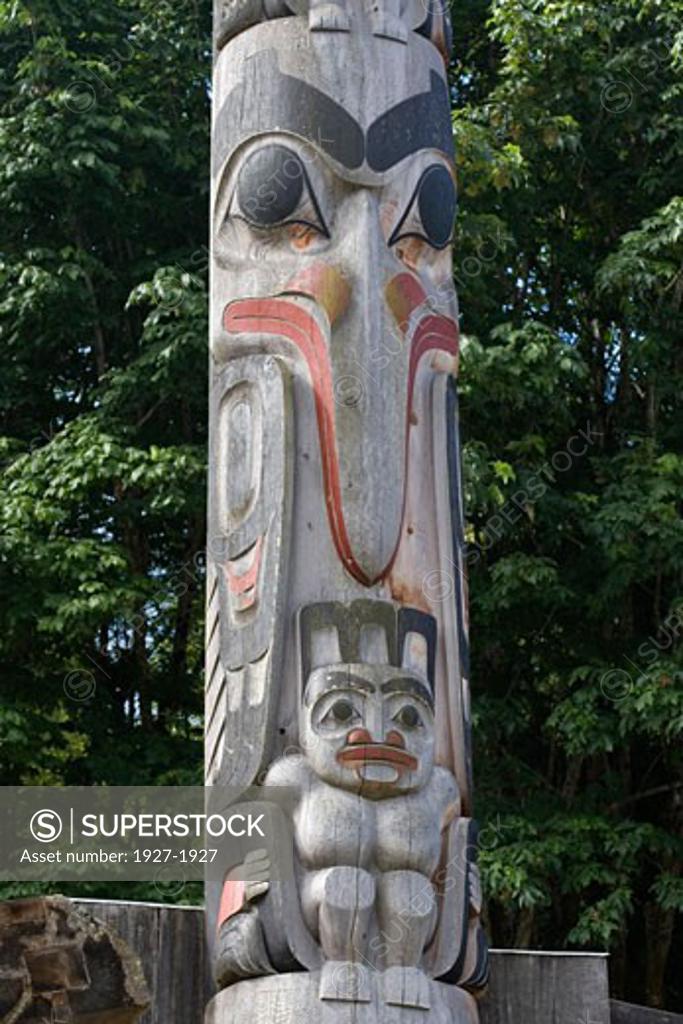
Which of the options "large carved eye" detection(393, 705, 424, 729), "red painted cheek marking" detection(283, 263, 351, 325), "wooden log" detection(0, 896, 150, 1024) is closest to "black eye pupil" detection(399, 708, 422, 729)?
"large carved eye" detection(393, 705, 424, 729)

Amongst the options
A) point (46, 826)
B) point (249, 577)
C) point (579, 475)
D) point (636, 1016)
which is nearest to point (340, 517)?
point (249, 577)

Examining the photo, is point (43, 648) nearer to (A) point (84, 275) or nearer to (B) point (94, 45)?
(A) point (84, 275)

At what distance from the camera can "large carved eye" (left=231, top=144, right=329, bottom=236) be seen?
7375 millimetres

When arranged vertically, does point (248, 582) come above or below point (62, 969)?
above

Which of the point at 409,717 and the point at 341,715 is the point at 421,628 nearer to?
the point at 409,717

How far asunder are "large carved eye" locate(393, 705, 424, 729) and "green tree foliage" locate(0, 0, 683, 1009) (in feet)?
12.4

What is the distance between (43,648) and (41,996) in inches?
314

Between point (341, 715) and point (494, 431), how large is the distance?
5960mm

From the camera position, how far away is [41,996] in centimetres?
406

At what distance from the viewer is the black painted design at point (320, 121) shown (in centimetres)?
741

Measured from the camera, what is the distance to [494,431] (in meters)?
12.2

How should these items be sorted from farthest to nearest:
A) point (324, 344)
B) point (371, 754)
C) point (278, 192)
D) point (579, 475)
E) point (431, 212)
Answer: point (579, 475), point (431, 212), point (278, 192), point (324, 344), point (371, 754)

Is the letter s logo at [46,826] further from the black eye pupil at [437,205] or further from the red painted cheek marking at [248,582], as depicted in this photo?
the black eye pupil at [437,205]

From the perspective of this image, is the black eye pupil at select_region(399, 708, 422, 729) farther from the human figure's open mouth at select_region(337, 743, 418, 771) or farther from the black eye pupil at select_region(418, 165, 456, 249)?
the black eye pupil at select_region(418, 165, 456, 249)
